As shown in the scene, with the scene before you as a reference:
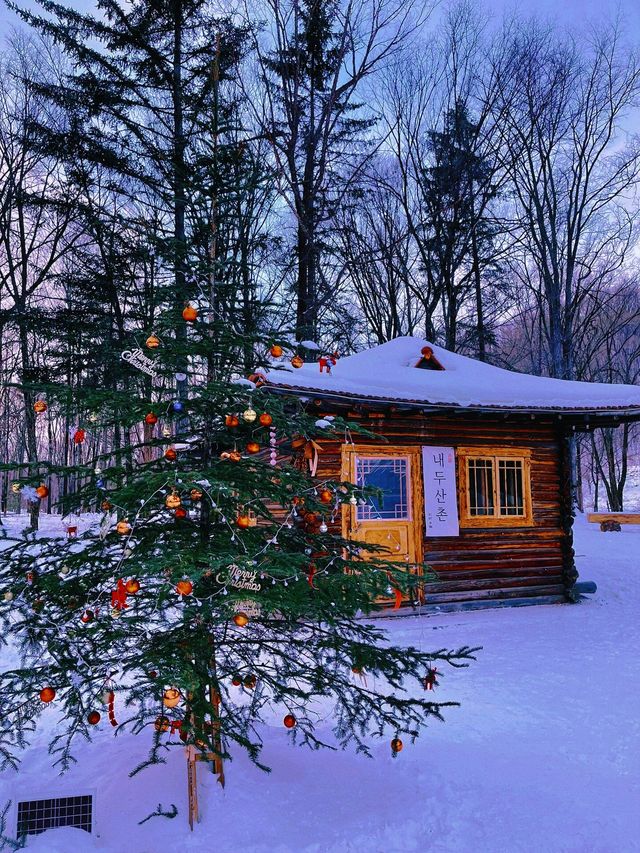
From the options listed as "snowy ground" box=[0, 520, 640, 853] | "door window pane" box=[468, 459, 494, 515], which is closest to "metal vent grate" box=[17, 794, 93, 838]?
"snowy ground" box=[0, 520, 640, 853]

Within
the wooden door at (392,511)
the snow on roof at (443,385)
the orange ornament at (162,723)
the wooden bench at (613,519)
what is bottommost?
the wooden bench at (613,519)

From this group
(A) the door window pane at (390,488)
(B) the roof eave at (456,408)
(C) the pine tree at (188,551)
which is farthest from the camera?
(A) the door window pane at (390,488)

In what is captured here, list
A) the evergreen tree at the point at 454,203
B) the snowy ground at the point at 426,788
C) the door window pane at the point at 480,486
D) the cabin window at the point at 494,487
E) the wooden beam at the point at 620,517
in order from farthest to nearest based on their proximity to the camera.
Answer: the wooden beam at the point at 620,517, the evergreen tree at the point at 454,203, the door window pane at the point at 480,486, the cabin window at the point at 494,487, the snowy ground at the point at 426,788

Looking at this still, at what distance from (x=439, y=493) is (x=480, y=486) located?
105cm

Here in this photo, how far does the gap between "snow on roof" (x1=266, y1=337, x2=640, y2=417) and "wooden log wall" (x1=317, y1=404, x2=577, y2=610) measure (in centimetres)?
57

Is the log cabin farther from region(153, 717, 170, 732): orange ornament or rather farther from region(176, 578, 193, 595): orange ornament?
region(176, 578, 193, 595): orange ornament

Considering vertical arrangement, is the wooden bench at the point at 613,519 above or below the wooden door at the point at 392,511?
below

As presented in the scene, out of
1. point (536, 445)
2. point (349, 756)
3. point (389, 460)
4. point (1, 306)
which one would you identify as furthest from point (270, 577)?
point (1, 306)

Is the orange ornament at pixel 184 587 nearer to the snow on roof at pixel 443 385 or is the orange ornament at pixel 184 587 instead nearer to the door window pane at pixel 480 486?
the snow on roof at pixel 443 385

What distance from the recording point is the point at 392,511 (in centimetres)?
1130

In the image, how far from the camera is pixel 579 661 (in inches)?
303

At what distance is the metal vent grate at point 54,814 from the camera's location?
3.48m

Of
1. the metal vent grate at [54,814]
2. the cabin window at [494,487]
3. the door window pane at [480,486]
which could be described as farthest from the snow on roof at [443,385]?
the metal vent grate at [54,814]

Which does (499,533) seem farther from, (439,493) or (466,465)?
(439,493)
